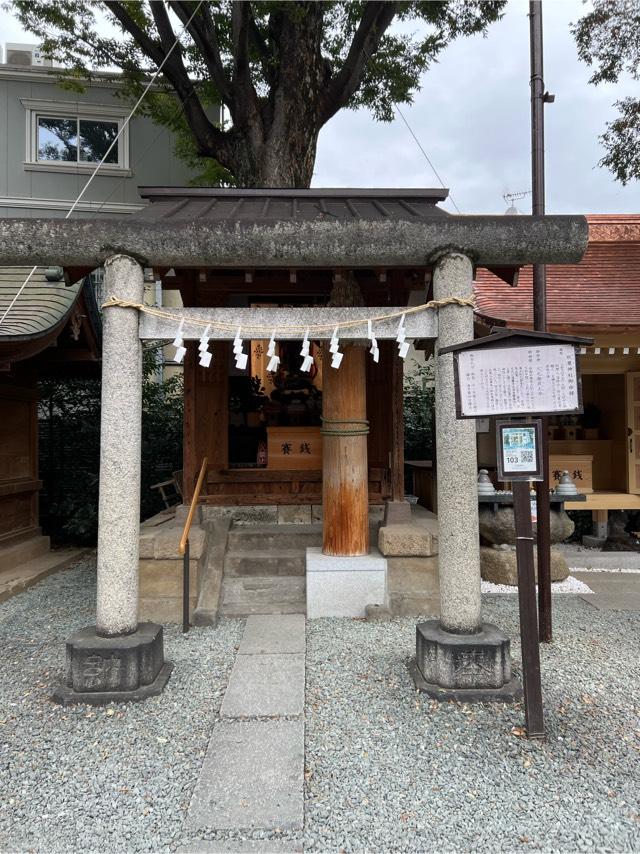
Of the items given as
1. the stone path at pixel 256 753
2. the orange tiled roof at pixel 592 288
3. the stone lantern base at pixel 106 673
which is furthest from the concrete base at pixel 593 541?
the stone lantern base at pixel 106 673

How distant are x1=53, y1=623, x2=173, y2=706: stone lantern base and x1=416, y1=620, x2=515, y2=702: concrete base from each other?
198 centimetres

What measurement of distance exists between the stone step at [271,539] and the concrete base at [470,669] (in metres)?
2.75

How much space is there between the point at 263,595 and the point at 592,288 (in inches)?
284

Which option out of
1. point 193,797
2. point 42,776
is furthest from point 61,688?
point 193,797

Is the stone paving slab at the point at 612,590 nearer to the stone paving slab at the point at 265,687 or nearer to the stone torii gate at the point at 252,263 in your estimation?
the stone torii gate at the point at 252,263

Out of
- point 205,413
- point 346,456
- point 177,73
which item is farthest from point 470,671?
point 177,73

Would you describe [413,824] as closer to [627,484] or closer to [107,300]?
[107,300]

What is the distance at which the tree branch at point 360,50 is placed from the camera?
7.76 metres

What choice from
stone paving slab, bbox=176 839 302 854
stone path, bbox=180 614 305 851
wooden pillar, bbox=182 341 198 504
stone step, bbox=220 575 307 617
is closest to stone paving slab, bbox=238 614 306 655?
stone path, bbox=180 614 305 851

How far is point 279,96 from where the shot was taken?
26.8 ft

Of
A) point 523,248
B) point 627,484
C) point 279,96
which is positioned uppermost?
point 279,96

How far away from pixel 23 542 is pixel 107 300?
5.62m

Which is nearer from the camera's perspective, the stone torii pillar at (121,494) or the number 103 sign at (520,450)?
the number 103 sign at (520,450)

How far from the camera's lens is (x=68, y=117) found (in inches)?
516
